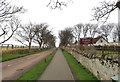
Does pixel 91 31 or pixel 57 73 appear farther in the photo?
pixel 91 31

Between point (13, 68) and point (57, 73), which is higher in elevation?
point (13, 68)

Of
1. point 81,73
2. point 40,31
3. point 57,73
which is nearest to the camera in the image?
point 81,73

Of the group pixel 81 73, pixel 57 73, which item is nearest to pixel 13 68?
pixel 57 73

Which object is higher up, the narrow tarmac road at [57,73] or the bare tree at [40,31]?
the bare tree at [40,31]

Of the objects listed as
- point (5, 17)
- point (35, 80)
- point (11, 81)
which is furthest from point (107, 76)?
point (5, 17)

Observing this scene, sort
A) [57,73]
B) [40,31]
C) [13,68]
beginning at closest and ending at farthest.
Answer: [57,73], [13,68], [40,31]

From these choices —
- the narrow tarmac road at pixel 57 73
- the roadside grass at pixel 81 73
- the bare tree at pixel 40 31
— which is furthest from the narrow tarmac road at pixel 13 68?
the bare tree at pixel 40 31

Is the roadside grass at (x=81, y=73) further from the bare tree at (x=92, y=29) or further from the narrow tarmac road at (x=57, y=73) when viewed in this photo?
the bare tree at (x=92, y=29)

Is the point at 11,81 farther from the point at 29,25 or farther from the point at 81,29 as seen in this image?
the point at 81,29

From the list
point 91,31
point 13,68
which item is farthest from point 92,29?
point 13,68

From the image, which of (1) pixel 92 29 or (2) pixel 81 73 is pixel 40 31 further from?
(2) pixel 81 73

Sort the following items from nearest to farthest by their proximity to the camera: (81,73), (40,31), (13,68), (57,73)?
1. (81,73)
2. (57,73)
3. (13,68)
4. (40,31)

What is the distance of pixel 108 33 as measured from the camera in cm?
11675

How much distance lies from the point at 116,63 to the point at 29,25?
89991 mm
